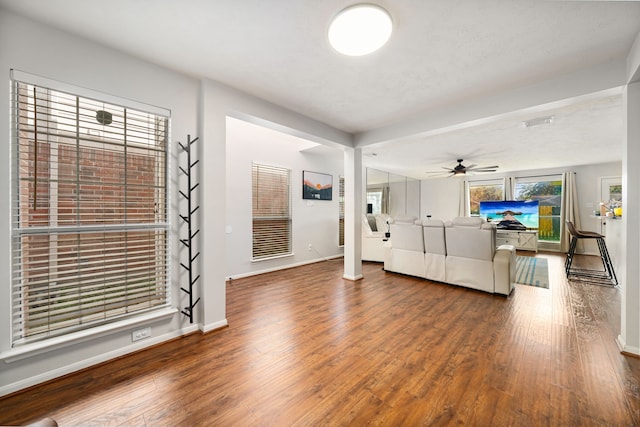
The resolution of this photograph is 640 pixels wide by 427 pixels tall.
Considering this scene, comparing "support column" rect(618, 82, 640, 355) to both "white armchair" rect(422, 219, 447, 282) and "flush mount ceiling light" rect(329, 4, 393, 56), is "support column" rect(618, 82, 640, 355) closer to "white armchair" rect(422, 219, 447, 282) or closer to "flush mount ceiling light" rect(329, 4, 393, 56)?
"white armchair" rect(422, 219, 447, 282)

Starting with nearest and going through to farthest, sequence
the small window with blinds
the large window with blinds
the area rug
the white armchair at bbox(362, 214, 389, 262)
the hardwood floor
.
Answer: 1. the hardwood floor
2. the large window with blinds
3. the area rug
4. the small window with blinds
5. the white armchair at bbox(362, 214, 389, 262)

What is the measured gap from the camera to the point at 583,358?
2002 millimetres

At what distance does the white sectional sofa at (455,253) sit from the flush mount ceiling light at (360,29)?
295cm

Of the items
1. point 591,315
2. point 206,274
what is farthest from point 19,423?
point 591,315

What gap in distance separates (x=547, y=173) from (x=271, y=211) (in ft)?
26.6

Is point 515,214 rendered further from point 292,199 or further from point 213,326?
point 213,326

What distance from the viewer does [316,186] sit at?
5.75m

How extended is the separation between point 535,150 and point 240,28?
6.08 m

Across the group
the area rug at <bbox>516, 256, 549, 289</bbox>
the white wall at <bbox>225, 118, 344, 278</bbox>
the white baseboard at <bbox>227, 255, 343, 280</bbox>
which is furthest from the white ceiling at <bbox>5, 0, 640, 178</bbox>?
the white baseboard at <bbox>227, 255, 343, 280</bbox>

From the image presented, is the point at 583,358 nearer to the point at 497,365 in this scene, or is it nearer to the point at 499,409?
the point at 497,365

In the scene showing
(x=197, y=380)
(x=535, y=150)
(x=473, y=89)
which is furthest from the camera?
(x=535, y=150)

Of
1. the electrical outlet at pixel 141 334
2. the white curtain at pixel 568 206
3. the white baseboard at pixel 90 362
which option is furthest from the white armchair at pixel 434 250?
the white curtain at pixel 568 206

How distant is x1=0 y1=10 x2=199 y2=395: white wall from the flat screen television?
8651mm

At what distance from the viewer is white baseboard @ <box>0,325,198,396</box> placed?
1.66m
